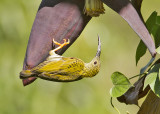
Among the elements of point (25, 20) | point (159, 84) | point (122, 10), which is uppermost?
point (25, 20)

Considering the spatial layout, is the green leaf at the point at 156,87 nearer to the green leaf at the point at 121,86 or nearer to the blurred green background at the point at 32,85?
the green leaf at the point at 121,86

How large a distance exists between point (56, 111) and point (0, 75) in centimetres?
28

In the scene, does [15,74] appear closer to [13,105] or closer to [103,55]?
[13,105]

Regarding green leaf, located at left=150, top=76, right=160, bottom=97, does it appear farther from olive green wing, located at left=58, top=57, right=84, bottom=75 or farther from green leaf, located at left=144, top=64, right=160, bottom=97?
olive green wing, located at left=58, top=57, right=84, bottom=75

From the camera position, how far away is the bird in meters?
0.65

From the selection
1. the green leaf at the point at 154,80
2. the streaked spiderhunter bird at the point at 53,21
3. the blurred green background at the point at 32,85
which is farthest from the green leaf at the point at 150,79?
the blurred green background at the point at 32,85

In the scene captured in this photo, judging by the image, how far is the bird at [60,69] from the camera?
0.65 metres

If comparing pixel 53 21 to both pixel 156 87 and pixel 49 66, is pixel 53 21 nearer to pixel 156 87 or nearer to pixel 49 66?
pixel 49 66

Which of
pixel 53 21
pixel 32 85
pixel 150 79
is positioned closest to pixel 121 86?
pixel 150 79

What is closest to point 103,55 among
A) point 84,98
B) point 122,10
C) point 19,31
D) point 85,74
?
point 84,98

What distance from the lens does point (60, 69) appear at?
2.33 feet

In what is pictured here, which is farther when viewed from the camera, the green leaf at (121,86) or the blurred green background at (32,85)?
the blurred green background at (32,85)

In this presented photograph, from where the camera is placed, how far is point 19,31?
6.05 feet

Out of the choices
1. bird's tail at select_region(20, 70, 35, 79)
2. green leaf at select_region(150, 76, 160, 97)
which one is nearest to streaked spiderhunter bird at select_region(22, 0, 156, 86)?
bird's tail at select_region(20, 70, 35, 79)
